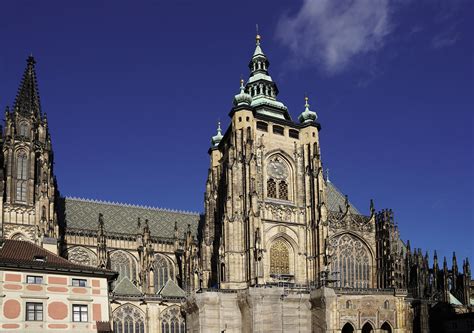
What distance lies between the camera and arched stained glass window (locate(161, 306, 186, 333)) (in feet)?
217

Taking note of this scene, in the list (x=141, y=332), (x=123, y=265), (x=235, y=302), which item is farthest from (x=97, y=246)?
(x=235, y=302)

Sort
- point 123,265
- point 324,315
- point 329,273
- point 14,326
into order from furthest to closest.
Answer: point 123,265 < point 329,273 < point 324,315 < point 14,326

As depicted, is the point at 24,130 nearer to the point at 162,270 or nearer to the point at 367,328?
the point at 162,270

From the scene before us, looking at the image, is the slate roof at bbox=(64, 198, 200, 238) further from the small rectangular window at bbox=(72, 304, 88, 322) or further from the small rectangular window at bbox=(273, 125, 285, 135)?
the small rectangular window at bbox=(72, 304, 88, 322)

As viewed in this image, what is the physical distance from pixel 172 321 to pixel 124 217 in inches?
703

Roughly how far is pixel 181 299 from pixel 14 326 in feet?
97.5

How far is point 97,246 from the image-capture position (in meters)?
67.6

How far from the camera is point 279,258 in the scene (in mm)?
65250

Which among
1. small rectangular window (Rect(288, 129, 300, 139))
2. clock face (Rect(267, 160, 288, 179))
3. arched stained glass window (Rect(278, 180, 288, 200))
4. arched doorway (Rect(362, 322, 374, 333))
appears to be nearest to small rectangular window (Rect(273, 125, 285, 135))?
small rectangular window (Rect(288, 129, 300, 139))

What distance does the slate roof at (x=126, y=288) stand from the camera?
65.1 metres

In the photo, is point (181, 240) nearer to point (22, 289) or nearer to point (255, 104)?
point (255, 104)

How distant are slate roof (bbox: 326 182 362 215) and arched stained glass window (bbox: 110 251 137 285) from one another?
25.9 m

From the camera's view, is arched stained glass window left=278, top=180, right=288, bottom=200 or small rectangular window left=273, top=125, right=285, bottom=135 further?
small rectangular window left=273, top=125, right=285, bottom=135

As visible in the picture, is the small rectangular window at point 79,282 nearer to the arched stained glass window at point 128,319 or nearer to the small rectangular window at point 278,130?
the arched stained glass window at point 128,319
